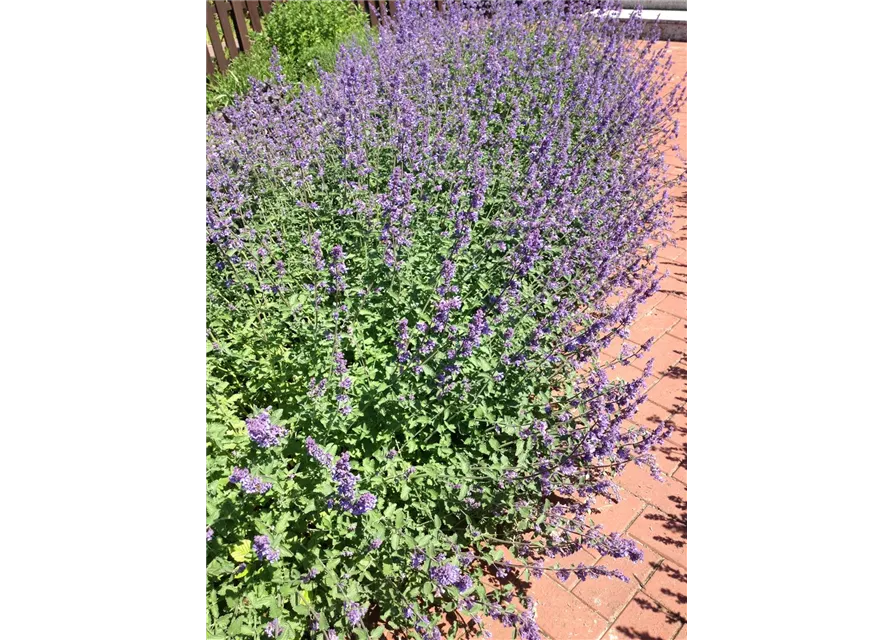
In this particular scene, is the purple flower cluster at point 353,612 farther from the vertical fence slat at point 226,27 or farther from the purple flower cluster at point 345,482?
the vertical fence slat at point 226,27

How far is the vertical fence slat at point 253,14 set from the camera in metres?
6.73

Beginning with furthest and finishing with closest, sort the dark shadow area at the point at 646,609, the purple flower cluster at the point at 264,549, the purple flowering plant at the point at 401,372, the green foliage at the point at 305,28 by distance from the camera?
the green foliage at the point at 305,28 → the dark shadow area at the point at 646,609 → the purple flowering plant at the point at 401,372 → the purple flower cluster at the point at 264,549

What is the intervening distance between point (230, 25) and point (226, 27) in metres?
0.12

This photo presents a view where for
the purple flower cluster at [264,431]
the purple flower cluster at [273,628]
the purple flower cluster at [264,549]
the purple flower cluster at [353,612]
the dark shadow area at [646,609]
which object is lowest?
Result: the dark shadow area at [646,609]

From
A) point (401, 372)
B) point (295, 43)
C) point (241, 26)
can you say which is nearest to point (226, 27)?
point (241, 26)

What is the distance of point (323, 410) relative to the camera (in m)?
2.06

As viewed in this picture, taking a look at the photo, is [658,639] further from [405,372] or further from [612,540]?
[405,372]

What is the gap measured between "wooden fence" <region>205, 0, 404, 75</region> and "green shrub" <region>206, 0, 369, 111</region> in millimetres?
147

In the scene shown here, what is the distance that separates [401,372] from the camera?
229cm

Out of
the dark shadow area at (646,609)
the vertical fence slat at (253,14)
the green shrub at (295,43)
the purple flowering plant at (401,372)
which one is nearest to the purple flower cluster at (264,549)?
the purple flowering plant at (401,372)

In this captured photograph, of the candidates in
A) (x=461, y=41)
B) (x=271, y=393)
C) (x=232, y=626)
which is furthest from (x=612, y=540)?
(x=461, y=41)

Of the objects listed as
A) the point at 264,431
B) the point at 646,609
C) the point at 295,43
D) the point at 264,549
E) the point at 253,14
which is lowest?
the point at 646,609

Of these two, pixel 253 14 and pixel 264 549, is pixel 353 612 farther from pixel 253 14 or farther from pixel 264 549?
pixel 253 14
